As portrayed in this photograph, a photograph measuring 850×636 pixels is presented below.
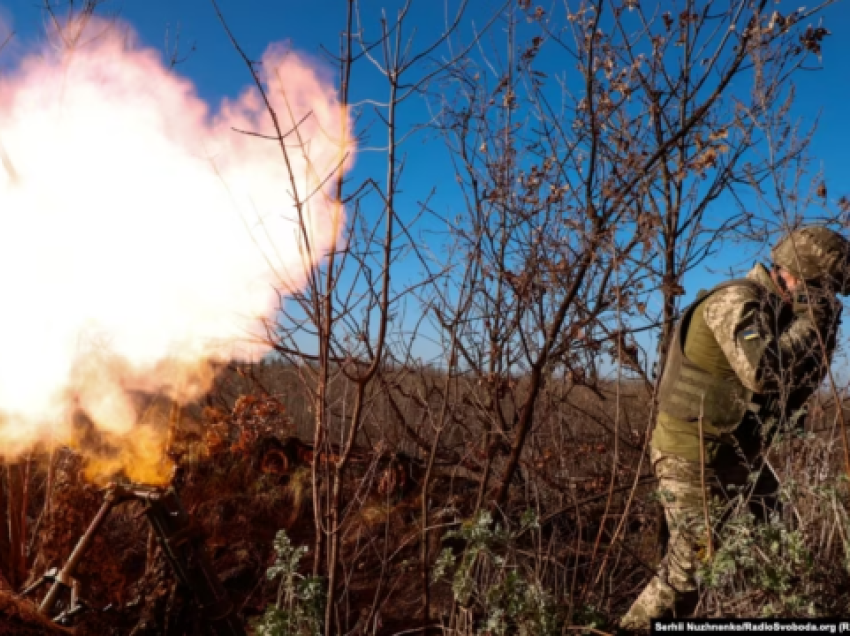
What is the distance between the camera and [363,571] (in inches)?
210

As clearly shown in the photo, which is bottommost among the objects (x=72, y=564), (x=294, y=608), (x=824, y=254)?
(x=294, y=608)

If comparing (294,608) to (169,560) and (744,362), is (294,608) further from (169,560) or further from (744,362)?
(744,362)

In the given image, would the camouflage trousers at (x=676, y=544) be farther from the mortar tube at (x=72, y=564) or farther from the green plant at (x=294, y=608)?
the mortar tube at (x=72, y=564)

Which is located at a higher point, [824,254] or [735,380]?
[824,254]

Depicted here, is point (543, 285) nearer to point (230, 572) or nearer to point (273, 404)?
point (273, 404)

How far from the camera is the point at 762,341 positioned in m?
3.16

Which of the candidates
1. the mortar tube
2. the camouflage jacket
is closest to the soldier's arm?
the camouflage jacket

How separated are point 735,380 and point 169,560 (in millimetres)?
2927

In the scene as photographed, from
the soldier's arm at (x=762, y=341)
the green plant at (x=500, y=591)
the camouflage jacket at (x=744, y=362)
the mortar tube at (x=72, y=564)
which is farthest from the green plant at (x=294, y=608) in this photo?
the soldier's arm at (x=762, y=341)

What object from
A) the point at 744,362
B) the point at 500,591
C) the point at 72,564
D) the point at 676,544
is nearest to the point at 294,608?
the point at 500,591

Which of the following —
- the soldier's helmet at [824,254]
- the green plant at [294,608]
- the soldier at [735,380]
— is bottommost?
the green plant at [294,608]

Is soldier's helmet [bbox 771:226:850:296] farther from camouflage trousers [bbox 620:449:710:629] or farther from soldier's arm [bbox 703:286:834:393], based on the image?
camouflage trousers [bbox 620:449:710:629]

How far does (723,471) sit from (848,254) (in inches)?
49.4

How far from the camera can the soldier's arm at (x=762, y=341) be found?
3084 mm
